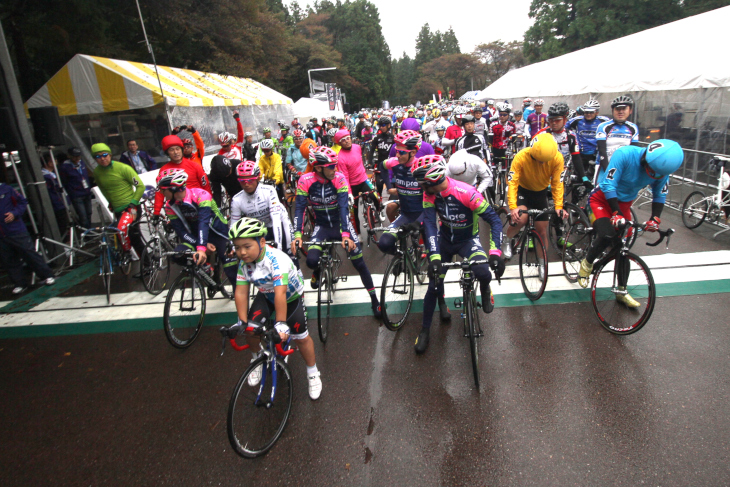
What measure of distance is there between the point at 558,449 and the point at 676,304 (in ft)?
10.1

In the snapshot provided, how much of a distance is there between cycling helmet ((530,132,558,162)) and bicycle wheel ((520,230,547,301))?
93 centimetres

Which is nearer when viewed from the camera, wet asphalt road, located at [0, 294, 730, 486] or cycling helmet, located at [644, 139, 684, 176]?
wet asphalt road, located at [0, 294, 730, 486]

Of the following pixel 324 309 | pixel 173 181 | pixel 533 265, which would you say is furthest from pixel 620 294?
pixel 173 181

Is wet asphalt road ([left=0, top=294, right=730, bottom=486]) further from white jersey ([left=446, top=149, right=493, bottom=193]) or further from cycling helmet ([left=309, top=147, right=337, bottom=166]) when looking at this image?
white jersey ([left=446, top=149, right=493, bottom=193])

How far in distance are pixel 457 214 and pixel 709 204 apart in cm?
608

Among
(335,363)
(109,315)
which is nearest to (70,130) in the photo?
Result: (109,315)

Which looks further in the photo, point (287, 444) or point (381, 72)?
point (381, 72)

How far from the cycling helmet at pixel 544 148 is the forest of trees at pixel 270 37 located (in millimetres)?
16249

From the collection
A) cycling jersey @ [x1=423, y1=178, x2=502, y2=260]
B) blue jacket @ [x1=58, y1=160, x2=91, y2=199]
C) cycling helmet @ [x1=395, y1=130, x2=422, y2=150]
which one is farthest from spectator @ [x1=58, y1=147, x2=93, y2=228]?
cycling jersey @ [x1=423, y1=178, x2=502, y2=260]

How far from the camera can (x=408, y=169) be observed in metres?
6.21

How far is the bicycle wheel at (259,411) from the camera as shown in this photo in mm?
3207

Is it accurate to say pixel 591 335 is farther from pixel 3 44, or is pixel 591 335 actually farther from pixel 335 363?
pixel 3 44

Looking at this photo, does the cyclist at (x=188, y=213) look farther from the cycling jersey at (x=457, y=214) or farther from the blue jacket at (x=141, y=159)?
the blue jacket at (x=141, y=159)

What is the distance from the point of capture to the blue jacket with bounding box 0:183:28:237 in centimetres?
688
